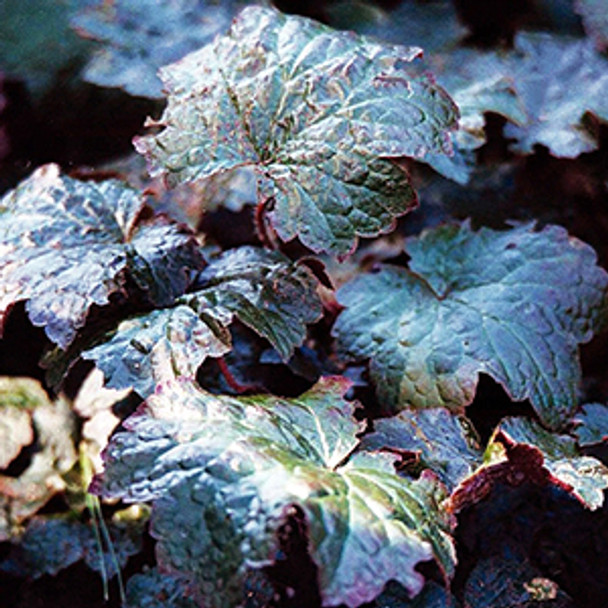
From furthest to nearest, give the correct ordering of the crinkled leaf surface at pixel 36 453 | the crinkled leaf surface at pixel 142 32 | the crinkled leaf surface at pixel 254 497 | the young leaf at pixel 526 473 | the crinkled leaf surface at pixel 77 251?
the crinkled leaf surface at pixel 142 32 → the crinkled leaf surface at pixel 36 453 → the crinkled leaf surface at pixel 77 251 → the young leaf at pixel 526 473 → the crinkled leaf surface at pixel 254 497

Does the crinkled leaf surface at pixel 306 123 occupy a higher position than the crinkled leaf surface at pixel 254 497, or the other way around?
the crinkled leaf surface at pixel 306 123

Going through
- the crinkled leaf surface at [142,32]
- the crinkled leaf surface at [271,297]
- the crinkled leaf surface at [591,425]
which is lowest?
the crinkled leaf surface at [591,425]

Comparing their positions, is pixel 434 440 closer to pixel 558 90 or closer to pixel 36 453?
pixel 36 453

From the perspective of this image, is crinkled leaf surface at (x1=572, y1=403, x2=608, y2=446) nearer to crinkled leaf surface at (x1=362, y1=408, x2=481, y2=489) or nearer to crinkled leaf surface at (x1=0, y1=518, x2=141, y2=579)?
crinkled leaf surface at (x1=362, y1=408, x2=481, y2=489)

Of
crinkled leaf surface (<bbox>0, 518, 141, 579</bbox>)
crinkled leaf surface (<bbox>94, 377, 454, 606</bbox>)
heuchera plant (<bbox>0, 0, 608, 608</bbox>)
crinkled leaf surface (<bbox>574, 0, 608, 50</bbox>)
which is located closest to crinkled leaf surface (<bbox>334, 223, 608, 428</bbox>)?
heuchera plant (<bbox>0, 0, 608, 608</bbox>)

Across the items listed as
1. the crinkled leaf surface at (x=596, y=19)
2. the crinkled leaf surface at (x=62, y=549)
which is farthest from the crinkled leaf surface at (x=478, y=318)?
the crinkled leaf surface at (x=596, y=19)

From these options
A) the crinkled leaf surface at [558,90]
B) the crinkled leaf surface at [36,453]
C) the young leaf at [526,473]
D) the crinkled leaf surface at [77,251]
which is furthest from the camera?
the crinkled leaf surface at [558,90]

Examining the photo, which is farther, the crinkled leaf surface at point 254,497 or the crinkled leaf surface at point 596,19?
the crinkled leaf surface at point 596,19

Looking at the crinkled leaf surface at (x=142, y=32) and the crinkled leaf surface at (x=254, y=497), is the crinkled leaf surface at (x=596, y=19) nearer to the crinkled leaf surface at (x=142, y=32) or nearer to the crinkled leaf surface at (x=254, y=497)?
the crinkled leaf surface at (x=142, y=32)
